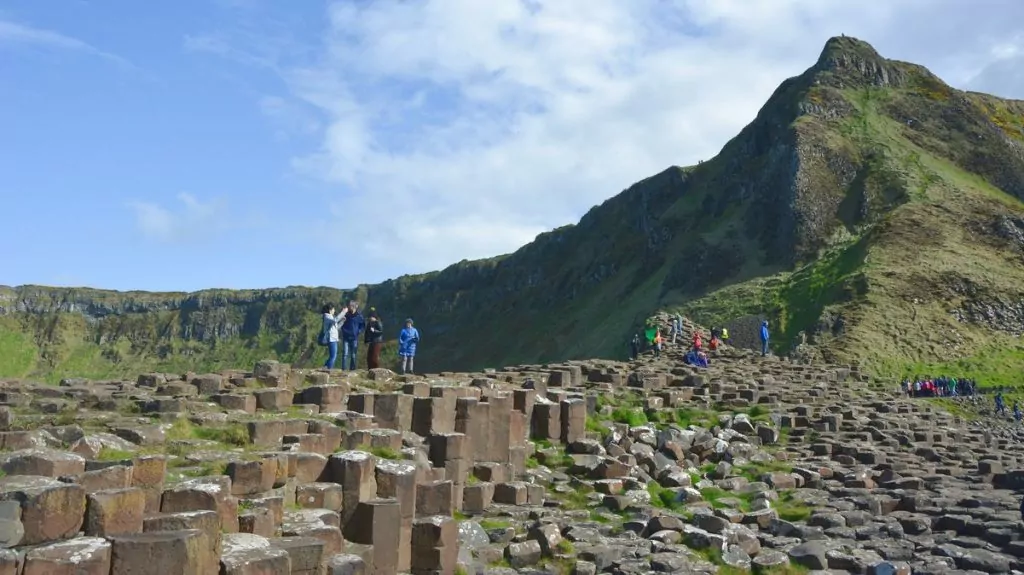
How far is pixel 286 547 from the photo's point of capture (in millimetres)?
7664

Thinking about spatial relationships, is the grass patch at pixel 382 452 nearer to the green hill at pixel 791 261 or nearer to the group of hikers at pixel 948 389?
the group of hikers at pixel 948 389

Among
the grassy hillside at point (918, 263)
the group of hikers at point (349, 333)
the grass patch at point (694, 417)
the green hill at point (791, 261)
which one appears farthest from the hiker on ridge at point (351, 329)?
the grassy hillside at point (918, 263)

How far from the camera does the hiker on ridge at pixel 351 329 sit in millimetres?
21688

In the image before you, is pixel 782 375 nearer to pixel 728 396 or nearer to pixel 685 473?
pixel 728 396

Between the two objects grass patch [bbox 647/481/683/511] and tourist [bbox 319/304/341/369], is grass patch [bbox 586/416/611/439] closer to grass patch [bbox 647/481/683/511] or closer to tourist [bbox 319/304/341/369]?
grass patch [bbox 647/481/683/511]

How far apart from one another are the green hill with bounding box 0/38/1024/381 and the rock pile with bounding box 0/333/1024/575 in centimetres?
2909

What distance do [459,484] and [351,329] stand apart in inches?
374

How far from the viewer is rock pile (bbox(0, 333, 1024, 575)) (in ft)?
23.5

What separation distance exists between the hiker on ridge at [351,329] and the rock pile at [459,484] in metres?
3.46

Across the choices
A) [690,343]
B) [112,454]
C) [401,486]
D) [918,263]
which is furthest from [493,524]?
[918,263]

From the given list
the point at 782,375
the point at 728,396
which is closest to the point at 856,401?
the point at 782,375

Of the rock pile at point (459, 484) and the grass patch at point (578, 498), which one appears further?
the grass patch at point (578, 498)

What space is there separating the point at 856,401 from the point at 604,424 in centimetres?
1283

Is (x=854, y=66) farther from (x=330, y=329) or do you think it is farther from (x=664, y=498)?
(x=664, y=498)
